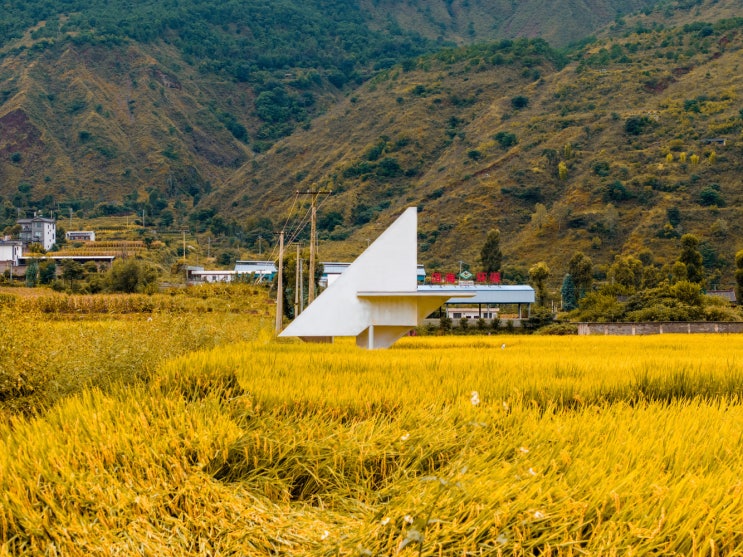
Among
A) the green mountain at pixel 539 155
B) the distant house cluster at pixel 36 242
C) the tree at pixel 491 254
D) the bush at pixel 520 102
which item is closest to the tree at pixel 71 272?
the distant house cluster at pixel 36 242

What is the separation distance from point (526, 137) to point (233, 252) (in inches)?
1506

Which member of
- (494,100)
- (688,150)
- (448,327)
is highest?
(494,100)

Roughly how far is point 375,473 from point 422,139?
105906 millimetres

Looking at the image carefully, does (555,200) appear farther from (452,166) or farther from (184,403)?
(184,403)

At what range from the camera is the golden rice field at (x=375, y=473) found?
503 cm

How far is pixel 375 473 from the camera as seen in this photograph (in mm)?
7055

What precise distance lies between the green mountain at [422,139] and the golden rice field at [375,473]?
60112mm

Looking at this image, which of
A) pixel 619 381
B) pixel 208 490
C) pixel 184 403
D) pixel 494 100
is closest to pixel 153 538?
pixel 208 490

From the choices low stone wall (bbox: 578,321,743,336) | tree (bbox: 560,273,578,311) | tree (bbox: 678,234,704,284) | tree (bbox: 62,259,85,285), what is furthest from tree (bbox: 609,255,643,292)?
tree (bbox: 62,259,85,285)

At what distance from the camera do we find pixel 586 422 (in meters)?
7.22

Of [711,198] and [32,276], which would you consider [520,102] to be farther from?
[32,276]

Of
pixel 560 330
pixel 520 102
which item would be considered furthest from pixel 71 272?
pixel 520 102

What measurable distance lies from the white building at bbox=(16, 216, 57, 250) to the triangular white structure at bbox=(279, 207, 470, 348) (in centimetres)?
8275

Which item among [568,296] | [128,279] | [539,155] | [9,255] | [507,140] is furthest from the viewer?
[507,140]
